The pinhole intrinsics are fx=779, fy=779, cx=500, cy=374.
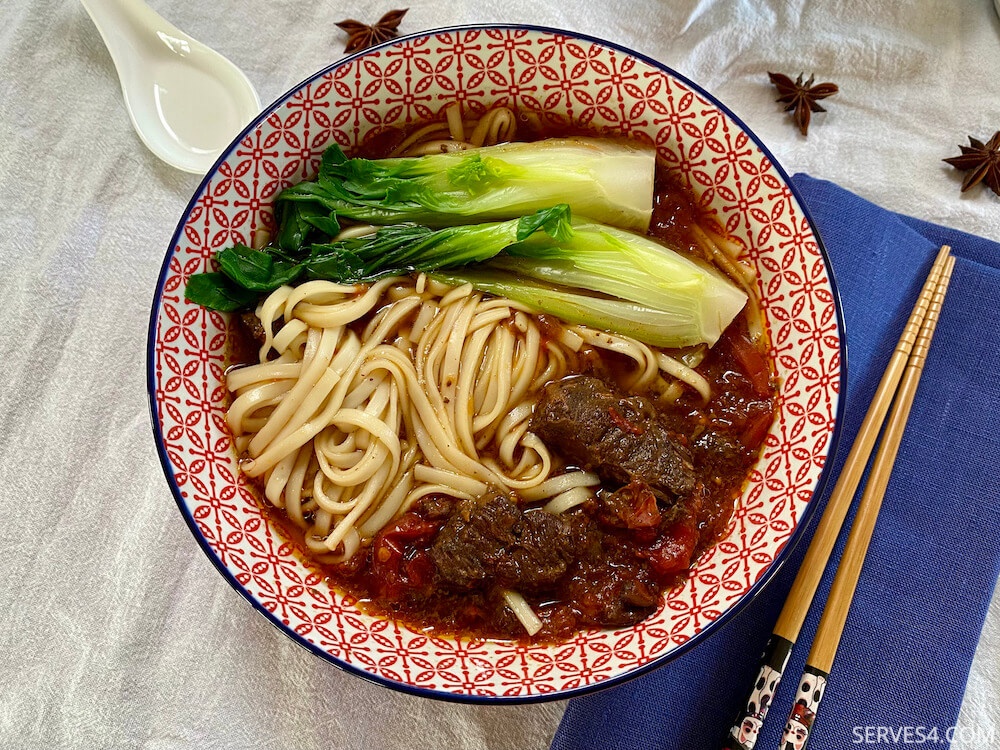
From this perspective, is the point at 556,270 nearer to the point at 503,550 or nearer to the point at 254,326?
the point at 503,550

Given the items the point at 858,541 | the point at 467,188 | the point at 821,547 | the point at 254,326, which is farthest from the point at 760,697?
the point at 254,326

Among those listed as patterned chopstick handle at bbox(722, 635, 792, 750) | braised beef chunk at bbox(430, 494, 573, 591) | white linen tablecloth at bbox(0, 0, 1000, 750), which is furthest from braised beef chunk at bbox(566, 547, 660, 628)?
white linen tablecloth at bbox(0, 0, 1000, 750)

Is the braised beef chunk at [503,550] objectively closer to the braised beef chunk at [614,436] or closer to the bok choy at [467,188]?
the braised beef chunk at [614,436]

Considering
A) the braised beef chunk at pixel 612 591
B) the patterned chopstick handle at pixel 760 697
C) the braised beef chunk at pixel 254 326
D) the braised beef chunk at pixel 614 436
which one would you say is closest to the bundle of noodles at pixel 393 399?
the braised beef chunk at pixel 254 326

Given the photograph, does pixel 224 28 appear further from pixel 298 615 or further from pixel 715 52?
pixel 298 615

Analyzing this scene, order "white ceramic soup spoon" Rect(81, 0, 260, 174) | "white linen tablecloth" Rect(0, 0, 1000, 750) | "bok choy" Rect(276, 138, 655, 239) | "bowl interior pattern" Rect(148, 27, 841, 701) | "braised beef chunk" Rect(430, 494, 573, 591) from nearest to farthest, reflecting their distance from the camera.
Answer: "bowl interior pattern" Rect(148, 27, 841, 701)
"braised beef chunk" Rect(430, 494, 573, 591)
"bok choy" Rect(276, 138, 655, 239)
"white linen tablecloth" Rect(0, 0, 1000, 750)
"white ceramic soup spoon" Rect(81, 0, 260, 174)

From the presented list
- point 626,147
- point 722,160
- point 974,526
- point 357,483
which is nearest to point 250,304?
point 357,483

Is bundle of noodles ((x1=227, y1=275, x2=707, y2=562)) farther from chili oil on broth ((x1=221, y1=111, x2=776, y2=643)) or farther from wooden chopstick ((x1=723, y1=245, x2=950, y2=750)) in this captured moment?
wooden chopstick ((x1=723, y1=245, x2=950, y2=750))
